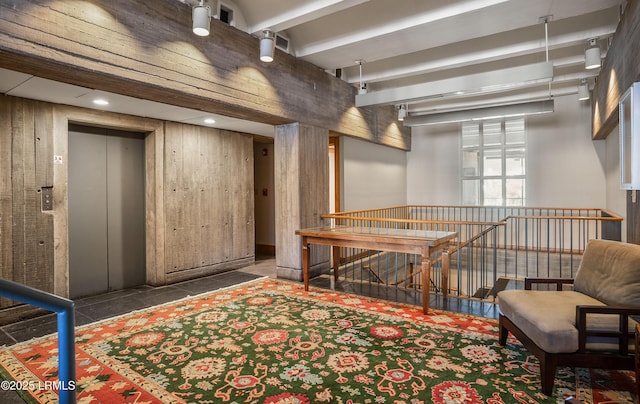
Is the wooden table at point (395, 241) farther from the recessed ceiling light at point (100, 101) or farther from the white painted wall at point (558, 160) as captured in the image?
the white painted wall at point (558, 160)

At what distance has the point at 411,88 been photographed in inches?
210

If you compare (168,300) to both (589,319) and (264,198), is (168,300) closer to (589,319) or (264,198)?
(264,198)

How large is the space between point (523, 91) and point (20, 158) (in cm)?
877

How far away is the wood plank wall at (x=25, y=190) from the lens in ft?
12.6

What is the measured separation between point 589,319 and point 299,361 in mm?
2055

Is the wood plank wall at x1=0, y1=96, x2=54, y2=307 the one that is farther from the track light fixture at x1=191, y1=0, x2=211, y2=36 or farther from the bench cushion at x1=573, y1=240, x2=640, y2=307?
the bench cushion at x1=573, y1=240, x2=640, y2=307

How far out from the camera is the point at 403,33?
457cm

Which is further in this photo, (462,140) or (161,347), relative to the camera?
(462,140)

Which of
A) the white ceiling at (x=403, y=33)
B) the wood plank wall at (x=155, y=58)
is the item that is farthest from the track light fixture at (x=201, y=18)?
the white ceiling at (x=403, y=33)

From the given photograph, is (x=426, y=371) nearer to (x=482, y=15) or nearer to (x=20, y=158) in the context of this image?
(x=482, y=15)

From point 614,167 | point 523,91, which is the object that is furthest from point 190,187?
point 614,167

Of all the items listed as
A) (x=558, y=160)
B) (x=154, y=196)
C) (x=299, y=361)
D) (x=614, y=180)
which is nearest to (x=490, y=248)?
(x=558, y=160)

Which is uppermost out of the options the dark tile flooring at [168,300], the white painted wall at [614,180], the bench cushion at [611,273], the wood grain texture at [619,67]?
the wood grain texture at [619,67]

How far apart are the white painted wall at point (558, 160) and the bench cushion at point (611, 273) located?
5281 mm
